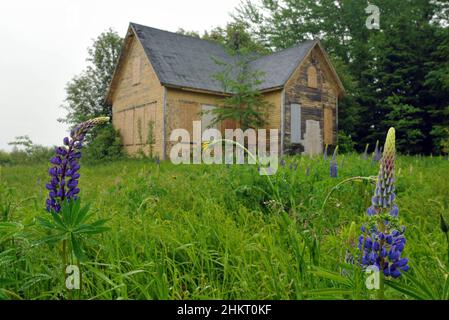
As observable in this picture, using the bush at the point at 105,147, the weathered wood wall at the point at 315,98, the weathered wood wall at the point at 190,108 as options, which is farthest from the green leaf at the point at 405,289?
the bush at the point at 105,147

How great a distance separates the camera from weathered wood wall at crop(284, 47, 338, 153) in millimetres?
21062

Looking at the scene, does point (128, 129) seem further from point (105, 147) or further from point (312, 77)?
point (312, 77)

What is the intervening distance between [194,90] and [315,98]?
21.8 feet

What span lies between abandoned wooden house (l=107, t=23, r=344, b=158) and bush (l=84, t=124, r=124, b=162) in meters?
0.53

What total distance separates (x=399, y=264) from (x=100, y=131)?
22882 mm

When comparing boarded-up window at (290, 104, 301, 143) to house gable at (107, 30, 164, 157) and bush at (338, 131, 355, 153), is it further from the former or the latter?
house gable at (107, 30, 164, 157)

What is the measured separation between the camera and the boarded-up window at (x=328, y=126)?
23.0m

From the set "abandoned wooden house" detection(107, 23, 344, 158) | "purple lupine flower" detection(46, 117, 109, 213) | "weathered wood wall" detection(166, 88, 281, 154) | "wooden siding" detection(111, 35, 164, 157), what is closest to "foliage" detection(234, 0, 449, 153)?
"abandoned wooden house" detection(107, 23, 344, 158)

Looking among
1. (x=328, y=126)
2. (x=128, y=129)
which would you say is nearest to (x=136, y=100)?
(x=128, y=129)

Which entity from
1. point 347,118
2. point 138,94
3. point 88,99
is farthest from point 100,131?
point 347,118

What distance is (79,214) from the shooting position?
193 cm

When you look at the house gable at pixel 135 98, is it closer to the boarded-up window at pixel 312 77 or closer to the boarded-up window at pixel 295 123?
the boarded-up window at pixel 295 123
